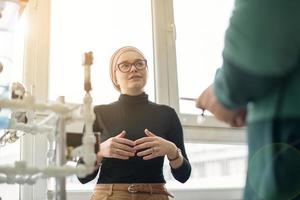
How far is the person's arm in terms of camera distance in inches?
26.5

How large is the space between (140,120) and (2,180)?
891mm

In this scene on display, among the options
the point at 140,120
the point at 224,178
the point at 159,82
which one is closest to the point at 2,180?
the point at 140,120

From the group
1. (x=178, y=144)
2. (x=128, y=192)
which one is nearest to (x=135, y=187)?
(x=128, y=192)

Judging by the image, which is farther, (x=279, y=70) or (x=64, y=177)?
(x=64, y=177)

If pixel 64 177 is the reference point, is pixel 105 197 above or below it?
below

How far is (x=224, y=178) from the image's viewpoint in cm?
260

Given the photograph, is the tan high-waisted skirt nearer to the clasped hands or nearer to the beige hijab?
the clasped hands

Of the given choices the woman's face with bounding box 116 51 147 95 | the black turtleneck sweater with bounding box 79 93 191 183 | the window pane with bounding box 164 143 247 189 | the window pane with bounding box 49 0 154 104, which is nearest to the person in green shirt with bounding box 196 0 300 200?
the black turtleneck sweater with bounding box 79 93 191 183

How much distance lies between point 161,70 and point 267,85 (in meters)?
1.77

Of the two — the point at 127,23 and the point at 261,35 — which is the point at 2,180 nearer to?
the point at 261,35

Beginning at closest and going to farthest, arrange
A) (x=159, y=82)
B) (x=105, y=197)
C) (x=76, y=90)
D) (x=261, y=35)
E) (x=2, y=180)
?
(x=261, y=35), (x=2, y=180), (x=105, y=197), (x=76, y=90), (x=159, y=82)

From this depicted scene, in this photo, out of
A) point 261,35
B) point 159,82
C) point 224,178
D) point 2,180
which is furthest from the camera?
point 224,178

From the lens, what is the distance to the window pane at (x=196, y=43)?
259cm

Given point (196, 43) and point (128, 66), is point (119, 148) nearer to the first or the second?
point (128, 66)
